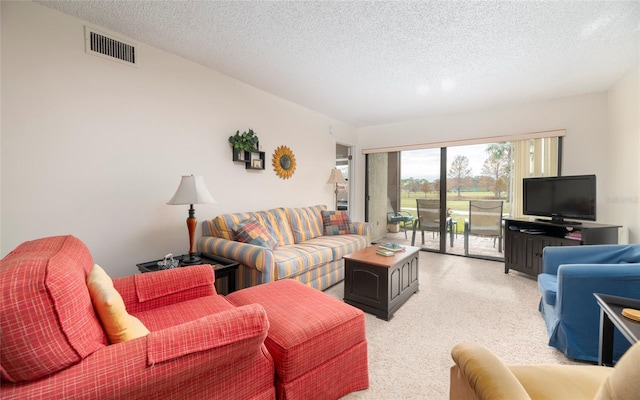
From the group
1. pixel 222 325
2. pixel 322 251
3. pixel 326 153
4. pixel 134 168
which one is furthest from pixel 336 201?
pixel 222 325

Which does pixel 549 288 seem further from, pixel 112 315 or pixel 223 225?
pixel 223 225

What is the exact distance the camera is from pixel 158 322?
4.67 feet

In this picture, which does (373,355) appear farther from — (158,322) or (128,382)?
(128,382)

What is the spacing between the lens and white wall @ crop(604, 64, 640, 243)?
9.00 feet

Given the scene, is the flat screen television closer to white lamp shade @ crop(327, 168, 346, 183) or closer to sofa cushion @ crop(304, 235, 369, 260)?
sofa cushion @ crop(304, 235, 369, 260)

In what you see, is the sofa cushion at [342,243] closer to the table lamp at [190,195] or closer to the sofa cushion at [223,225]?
the sofa cushion at [223,225]

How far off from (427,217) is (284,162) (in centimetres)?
286

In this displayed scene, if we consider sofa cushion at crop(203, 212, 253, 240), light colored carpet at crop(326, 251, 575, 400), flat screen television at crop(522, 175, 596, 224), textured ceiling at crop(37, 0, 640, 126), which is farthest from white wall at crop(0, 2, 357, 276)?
flat screen television at crop(522, 175, 596, 224)

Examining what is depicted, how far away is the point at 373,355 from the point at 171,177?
7.98 feet

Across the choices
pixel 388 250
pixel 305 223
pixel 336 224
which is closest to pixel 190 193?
pixel 305 223

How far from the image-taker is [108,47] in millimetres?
2227

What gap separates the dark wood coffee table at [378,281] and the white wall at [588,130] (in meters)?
2.48

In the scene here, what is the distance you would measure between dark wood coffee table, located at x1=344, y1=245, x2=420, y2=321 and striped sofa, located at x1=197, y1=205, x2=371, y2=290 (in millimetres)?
422

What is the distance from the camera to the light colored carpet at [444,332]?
5.38 ft
